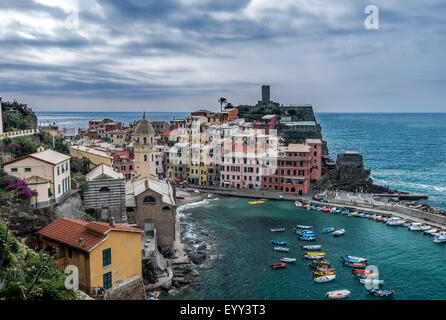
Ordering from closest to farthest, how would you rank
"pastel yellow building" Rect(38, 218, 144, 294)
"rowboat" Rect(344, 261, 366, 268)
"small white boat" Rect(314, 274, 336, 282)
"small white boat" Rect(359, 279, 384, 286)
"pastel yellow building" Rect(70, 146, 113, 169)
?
"pastel yellow building" Rect(38, 218, 144, 294) → "small white boat" Rect(359, 279, 384, 286) → "small white boat" Rect(314, 274, 336, 282) → "rowboat" Rect(344, 261, 366, 268) → "pastel yellow building" Rect(70, 146, 113, 169)

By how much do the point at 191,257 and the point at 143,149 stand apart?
16.5m

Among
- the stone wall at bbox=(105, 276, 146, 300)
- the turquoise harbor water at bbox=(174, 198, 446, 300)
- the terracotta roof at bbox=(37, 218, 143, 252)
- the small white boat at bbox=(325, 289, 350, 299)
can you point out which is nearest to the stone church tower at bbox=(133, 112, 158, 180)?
the turquoise harbor water at bbox=(174, 198, 446, 300)

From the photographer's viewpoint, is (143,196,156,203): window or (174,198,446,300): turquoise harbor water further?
(143,196,156,203): window

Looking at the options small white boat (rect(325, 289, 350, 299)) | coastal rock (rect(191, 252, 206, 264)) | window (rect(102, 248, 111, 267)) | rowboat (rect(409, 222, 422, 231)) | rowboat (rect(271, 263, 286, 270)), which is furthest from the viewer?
rowboat (rect(409, 222, 422, 231))

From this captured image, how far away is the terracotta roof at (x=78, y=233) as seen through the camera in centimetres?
2012

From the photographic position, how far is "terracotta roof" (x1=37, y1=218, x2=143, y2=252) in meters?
20.1

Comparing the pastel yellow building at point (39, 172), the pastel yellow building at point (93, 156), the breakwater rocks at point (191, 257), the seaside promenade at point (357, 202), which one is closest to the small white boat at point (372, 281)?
the breakwater rocks at point (191, 257)

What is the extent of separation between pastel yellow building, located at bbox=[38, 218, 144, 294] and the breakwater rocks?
5075 millimetres

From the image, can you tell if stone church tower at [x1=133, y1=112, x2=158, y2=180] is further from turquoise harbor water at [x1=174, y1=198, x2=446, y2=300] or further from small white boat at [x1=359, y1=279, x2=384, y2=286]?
small white boat at [x1=359, y1=279, x2=384, y2=286]

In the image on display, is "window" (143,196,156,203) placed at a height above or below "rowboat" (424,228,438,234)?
above

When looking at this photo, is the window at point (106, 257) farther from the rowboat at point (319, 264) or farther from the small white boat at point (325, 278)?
the rowboat at point (319, 264)

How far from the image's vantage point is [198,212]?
50.5 metres

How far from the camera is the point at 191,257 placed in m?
34.0

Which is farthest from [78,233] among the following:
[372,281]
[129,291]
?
[372,281]
